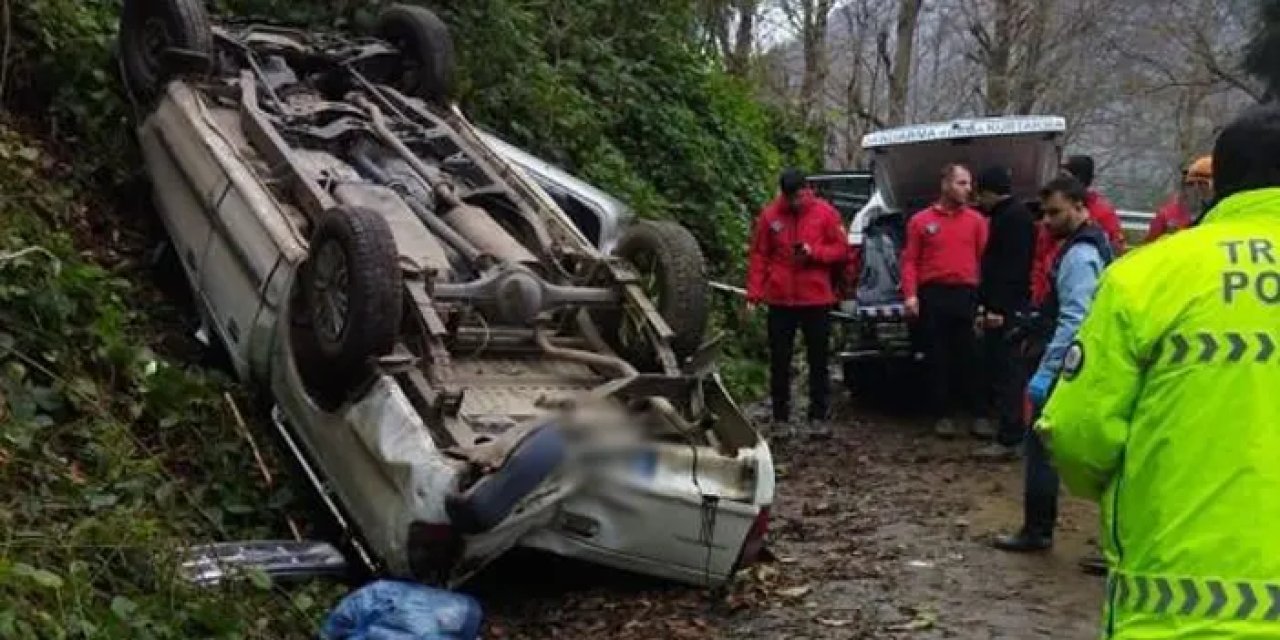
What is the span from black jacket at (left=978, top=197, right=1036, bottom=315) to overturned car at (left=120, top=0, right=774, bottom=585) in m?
2.17

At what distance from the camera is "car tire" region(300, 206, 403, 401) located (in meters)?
5.44

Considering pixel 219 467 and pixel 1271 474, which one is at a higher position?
pixel 1271 474

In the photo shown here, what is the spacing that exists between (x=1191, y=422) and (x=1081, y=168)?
6.43 metres

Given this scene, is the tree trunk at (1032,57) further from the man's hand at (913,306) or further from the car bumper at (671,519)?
the car bumper at (671,519)

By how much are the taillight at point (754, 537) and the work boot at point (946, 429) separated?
351 cm

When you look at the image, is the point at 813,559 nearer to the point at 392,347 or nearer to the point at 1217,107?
the point at 392,347

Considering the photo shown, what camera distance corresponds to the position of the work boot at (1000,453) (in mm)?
8297

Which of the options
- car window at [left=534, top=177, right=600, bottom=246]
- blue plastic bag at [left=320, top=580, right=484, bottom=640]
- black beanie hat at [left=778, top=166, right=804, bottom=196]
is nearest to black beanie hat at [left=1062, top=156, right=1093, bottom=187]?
black beanie hat at [left=778, top=166, right=804, bottom=196]

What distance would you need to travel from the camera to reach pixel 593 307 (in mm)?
6480

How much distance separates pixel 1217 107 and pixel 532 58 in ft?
95.4

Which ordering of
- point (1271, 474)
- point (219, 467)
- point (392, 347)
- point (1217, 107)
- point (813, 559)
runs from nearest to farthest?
1. point (1271, 474)
2. point (392, 347)
3. point (219, 467)
4. point (813, 559)
5. point (1217, 107)

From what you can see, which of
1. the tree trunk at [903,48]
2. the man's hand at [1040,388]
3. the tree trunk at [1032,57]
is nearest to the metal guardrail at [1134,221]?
the tree trunk at [903,48]

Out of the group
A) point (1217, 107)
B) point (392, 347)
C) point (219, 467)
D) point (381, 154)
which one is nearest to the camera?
point (392, 347)

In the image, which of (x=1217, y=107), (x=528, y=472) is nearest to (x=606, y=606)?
(x=528, y=472)
